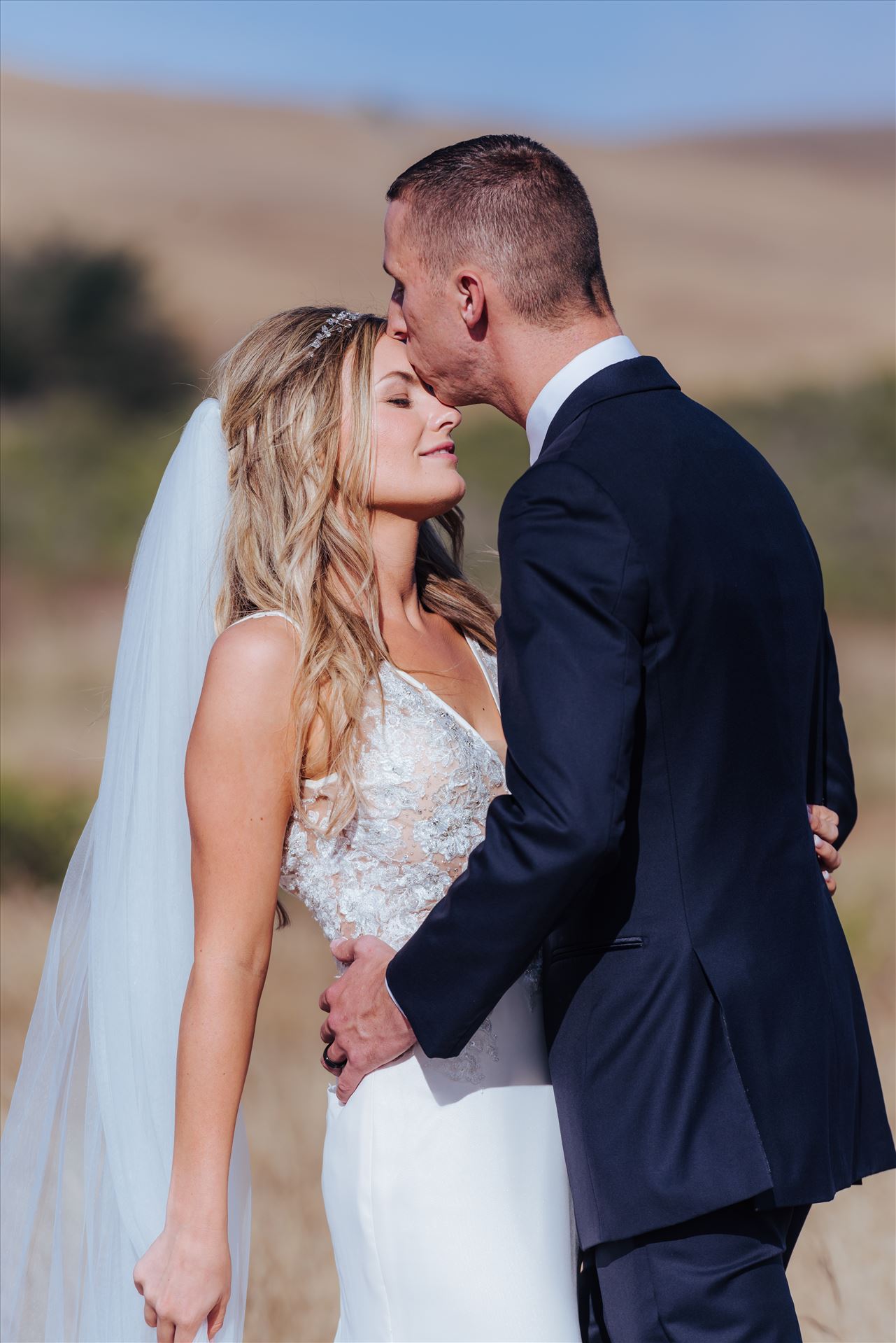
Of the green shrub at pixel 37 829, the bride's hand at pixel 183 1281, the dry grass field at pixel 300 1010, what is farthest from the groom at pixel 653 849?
the green shrub at pixel 37 829

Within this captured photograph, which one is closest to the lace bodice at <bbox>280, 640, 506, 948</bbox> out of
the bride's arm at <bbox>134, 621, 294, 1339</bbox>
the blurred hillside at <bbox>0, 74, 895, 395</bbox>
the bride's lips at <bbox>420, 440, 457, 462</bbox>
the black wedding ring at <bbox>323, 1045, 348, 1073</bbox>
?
the bride's arm at <bbox>134, 621, 294, 1339</bbox>

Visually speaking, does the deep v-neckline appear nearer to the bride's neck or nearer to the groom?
the bride's neck

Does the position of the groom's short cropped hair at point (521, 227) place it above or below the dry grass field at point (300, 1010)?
above

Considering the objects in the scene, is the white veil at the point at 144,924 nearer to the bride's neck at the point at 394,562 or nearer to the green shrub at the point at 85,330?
the bride's neck at the point at 394,562

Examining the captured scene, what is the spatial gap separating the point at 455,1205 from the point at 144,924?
0.78 m

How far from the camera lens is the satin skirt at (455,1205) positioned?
6.63 ft

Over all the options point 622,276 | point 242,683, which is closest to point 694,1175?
point 242,683

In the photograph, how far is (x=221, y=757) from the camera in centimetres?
212

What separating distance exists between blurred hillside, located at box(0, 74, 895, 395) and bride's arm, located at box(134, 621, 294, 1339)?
19.6 metres

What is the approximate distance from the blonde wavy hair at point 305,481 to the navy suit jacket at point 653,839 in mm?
622

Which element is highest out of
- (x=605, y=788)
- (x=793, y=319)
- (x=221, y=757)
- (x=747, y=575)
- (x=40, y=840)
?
(x=747, y=575)

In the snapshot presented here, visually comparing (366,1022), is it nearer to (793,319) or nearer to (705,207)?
(793,319)

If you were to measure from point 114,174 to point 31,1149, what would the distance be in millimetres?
24293

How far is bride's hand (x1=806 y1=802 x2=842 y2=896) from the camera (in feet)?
7.02
